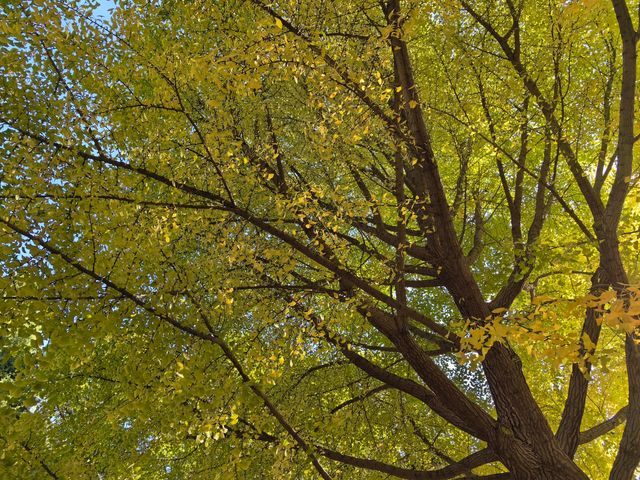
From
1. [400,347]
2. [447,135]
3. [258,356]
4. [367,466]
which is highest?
[447,135]

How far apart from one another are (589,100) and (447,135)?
193 cm

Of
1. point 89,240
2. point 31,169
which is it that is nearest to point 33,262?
point 89,240

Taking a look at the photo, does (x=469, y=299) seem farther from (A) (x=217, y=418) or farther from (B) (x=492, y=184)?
(B) (x=492, y=184)

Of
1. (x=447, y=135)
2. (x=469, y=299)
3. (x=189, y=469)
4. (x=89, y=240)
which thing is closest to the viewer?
(x=89, y=240)

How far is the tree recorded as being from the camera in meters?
3.12

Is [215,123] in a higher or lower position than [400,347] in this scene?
higher

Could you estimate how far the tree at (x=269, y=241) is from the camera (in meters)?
3.12

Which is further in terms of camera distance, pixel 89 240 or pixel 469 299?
pixel 469 299

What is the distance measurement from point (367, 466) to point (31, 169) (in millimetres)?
3932

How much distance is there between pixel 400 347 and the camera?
14.8ft

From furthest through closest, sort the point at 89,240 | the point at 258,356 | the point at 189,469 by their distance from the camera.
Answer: the point at 189,469 → the point at 258,356 → the point at 89,240

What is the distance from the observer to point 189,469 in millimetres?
5938

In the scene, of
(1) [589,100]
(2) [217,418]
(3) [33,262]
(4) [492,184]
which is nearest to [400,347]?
(2) [217,418]

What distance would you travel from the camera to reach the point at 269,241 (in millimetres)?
4910
